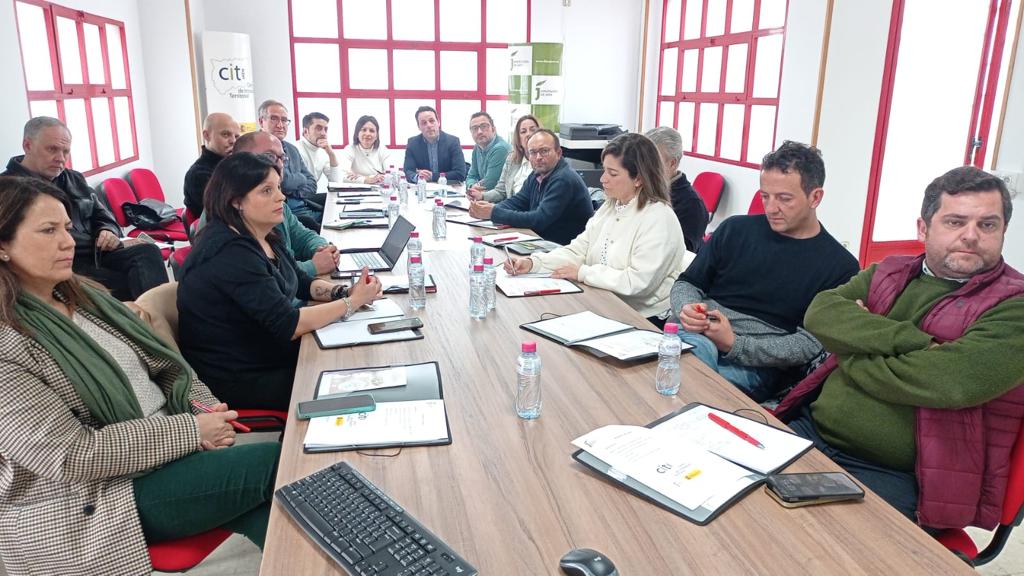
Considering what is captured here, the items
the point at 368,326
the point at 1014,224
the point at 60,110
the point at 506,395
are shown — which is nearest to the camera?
the point at 506,395

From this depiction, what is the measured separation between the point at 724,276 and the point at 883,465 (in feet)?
2.98

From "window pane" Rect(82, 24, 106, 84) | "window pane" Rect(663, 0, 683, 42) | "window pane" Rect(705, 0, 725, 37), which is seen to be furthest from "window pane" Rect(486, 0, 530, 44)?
"window pane" Rect(82, 24, 106, 84)

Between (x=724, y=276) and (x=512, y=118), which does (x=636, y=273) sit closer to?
(x=724, y=276)

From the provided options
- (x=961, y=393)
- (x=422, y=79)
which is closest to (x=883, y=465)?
(x=961, y=393)

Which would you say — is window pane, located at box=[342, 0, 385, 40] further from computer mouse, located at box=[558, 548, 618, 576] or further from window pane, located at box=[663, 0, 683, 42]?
computer mouse, located at box=[558, 548, 618, 576]

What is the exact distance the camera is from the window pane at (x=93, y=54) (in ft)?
18.0

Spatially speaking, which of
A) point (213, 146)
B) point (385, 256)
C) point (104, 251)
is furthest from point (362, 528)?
point (213, 146)

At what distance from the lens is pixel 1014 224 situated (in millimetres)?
4086

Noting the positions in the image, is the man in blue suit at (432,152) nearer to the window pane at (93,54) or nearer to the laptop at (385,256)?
the window pane at (93,54)

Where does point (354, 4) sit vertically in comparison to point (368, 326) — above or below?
above

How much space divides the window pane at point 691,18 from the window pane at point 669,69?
0.90ft

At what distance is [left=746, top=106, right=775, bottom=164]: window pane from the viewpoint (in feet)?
19.9

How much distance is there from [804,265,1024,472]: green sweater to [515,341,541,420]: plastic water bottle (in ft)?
2.76

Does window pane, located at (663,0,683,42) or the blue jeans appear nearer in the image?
the blue jeans
